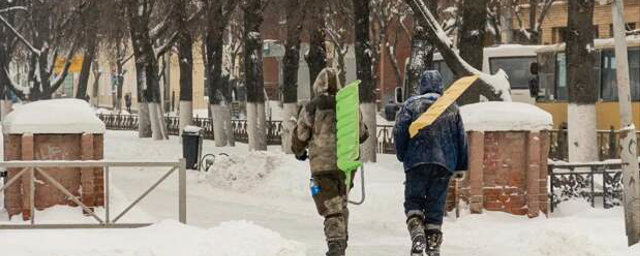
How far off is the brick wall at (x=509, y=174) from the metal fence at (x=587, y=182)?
0.56m

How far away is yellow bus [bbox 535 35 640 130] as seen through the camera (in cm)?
2714

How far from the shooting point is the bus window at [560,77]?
100 ft

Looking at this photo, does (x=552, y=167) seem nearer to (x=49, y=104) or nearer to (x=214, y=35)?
(x=49, y=104)

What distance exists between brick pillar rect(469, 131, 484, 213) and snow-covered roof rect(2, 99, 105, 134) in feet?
15.5

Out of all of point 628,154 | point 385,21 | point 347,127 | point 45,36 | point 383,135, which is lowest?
point 383,135

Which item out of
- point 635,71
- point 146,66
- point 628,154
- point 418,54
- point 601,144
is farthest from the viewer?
point 146,66

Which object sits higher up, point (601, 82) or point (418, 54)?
point (418, 54)

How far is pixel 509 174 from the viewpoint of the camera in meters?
14.6

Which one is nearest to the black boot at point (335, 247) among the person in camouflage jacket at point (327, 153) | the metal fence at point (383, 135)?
the person in camouflage jacket at point (327, 153)

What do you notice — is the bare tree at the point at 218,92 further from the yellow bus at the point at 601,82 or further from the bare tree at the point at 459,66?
the bare tree at the point at 459,66

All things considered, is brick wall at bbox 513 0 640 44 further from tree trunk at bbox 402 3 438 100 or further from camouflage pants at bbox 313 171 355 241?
camouflage pants at bbox 313 171 355 241

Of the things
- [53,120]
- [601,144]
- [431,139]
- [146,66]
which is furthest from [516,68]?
[431,139]

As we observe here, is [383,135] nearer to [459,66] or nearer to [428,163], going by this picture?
[459,66]

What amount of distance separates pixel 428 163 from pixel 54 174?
6176mm
